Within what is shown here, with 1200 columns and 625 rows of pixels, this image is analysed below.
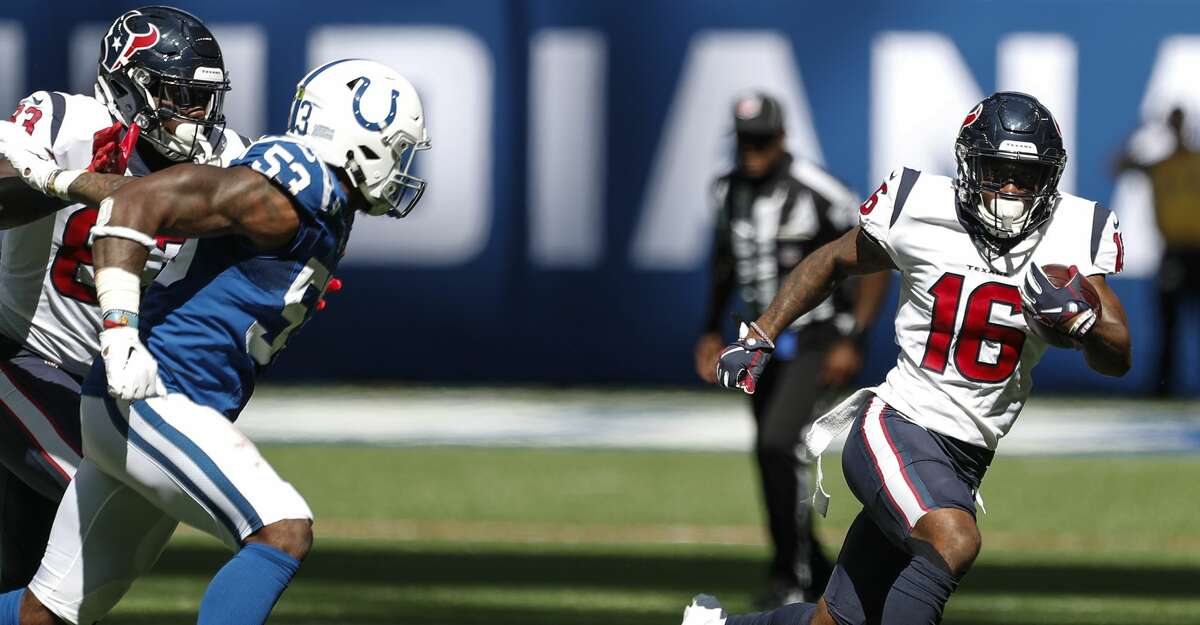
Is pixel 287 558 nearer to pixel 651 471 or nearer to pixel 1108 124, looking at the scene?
pixel 651 471

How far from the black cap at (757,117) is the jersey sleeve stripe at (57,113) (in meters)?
2.95

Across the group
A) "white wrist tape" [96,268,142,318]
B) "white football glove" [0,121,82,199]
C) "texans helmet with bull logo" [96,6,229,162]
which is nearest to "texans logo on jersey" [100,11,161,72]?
"texans helmet with bull logo" [96,6,229,162]

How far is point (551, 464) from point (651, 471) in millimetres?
593

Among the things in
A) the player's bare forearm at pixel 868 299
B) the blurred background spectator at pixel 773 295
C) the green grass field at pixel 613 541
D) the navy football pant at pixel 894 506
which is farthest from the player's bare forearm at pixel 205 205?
the player's bare forearm at pixel 868 299

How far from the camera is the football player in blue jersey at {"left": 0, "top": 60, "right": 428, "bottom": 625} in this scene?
408 cm

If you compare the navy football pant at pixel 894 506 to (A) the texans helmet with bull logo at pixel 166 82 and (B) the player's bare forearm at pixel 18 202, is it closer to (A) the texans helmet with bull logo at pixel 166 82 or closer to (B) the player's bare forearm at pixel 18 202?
(A) the texans helmet with bull logo at pixel 166 82

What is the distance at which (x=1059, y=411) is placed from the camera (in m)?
12.9

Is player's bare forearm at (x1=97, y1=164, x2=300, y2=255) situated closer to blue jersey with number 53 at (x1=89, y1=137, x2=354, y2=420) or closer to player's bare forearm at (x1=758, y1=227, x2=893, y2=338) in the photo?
blue jersey with number 53 at (x1=89, y1=137, x2=354, y2=420)

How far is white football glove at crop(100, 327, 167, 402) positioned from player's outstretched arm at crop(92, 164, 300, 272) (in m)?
0.16

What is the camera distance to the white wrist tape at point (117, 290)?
405cm

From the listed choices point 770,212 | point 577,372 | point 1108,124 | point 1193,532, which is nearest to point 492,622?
point 770,212

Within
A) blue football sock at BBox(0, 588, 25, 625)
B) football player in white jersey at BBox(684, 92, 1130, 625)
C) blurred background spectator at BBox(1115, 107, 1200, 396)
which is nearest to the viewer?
blue football sock at BBox(0, 588, 25, 625)

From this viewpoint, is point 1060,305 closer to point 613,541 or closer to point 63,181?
point 63,181

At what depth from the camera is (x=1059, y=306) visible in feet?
14.7
